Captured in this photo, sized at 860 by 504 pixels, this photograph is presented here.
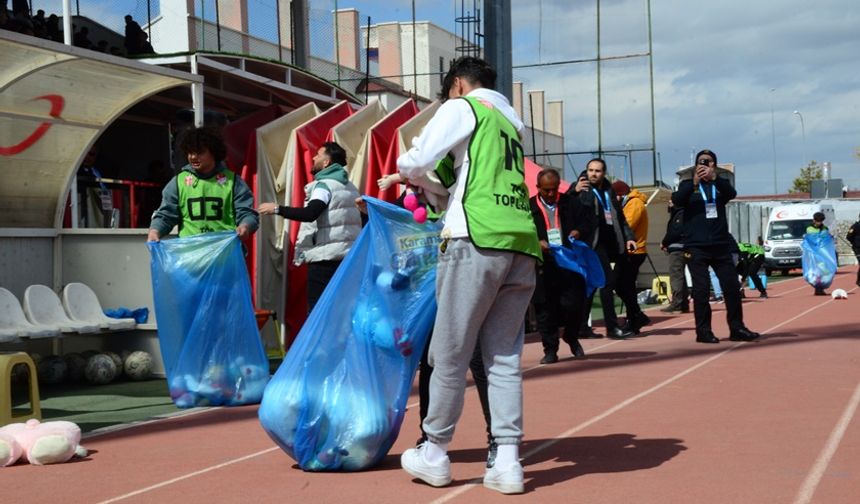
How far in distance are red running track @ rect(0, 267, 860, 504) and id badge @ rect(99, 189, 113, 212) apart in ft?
20.8

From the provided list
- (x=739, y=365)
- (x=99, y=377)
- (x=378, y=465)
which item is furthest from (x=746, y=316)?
(x=378, y=465)

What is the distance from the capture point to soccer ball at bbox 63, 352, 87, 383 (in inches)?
409

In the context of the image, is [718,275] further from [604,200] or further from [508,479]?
[508,479]

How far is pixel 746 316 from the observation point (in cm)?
1755

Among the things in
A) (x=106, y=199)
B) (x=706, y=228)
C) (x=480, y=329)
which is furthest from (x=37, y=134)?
(x=480, y=329)

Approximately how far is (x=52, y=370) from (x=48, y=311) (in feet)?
1.67

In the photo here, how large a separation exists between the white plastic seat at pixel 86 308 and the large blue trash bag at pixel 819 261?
16281 millimetres

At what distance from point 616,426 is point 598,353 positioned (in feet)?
16.3

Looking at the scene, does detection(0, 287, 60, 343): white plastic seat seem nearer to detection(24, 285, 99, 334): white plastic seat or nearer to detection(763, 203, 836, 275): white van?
detection(24, 285, 99, 334): white plastic seat

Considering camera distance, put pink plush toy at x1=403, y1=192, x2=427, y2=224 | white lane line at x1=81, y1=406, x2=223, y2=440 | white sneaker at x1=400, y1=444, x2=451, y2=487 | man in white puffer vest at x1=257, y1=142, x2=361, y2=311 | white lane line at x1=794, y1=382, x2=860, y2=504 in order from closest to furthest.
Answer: white lane line at x1=794, y1=382, x2=860, y2=504 < white sneaker at x1=400, y1=444, x2=451, y2=487 < pink plush toy at x1=403, y1=192, x2=427, y2=224 < white lane line at x1=81, y1=406, x2=223, y2=440 < man in white puffer vest at x1=257, y1=142, x2=361, y2=311

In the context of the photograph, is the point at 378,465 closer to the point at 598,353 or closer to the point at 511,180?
the point at 511,180

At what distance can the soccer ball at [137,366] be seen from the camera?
1060cm

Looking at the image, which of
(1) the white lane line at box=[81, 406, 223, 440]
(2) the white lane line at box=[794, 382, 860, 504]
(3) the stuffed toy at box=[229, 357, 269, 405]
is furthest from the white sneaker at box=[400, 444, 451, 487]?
(3) the stuffed toy at box=[229, 357, 269, 405]

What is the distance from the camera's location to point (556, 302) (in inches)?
450
